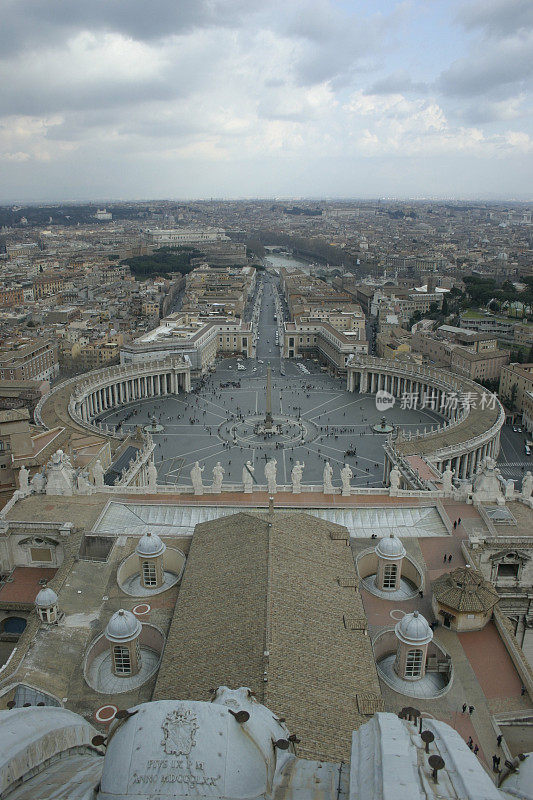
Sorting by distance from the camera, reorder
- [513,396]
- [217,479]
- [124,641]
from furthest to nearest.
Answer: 1. [513,396]
2. [217,479]
3. [124,641]

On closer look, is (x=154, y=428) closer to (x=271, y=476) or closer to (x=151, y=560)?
(x=271, y=476)

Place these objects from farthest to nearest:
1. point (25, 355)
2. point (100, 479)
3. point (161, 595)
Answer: point (25, 355) → point (100, 479) → point (161, 595)

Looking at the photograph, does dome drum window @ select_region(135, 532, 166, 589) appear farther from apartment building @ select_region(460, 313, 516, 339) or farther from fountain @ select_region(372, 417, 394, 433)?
apartment building @ select_region(460, 313, 516, 339)

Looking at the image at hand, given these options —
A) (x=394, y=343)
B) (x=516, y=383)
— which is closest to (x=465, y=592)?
(x=516, y=383)

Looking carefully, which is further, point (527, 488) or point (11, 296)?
point (11, 296)

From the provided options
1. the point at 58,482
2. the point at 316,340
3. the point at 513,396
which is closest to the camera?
the point at 58,482

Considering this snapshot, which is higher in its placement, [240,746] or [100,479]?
[240,746]

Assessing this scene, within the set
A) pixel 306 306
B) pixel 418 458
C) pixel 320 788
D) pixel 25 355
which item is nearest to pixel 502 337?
pixel 306 306

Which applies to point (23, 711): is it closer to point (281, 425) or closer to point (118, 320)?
point (281, 425)
